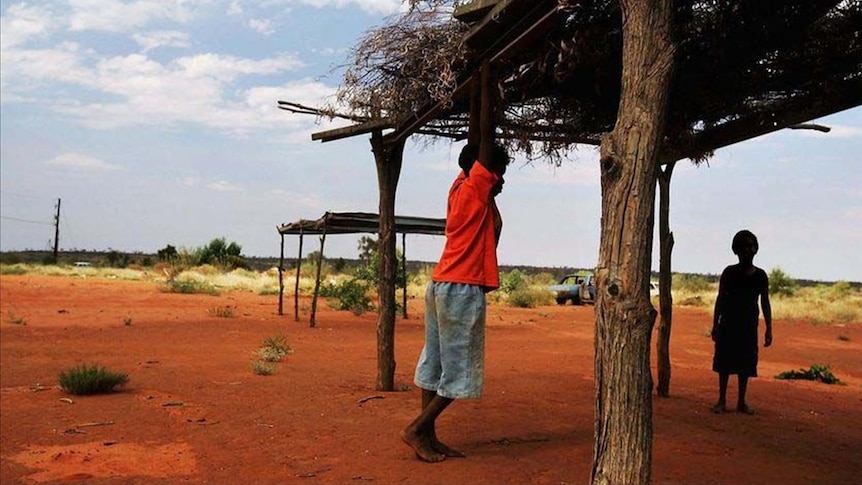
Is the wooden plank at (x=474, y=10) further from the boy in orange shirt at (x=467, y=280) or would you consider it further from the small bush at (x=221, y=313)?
the small bush at (x=221, y=313)

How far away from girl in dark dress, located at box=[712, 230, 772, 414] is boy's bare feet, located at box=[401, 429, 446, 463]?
356 centimetres

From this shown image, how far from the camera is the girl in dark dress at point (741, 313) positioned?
7754 millimetres

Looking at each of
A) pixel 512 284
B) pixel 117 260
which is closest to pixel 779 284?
pixel 512 284

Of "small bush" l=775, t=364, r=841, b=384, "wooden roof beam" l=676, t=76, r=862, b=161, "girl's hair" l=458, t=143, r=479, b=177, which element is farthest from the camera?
"small bush" l=775, t=364, r=841, b=384

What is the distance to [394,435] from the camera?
6.66 metres

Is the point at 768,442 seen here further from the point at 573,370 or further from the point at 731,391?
the point at 573,370

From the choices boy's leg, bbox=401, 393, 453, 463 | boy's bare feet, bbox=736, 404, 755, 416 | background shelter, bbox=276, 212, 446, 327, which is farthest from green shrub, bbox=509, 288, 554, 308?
boy's leg, bbox=401, 393, 453, 463

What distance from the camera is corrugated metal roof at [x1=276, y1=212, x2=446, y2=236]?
16500 mm

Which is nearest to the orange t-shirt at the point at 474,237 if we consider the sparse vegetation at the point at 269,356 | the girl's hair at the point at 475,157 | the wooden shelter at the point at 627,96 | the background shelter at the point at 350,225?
the girl's hair at the point at 475,157

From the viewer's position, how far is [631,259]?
393 cm

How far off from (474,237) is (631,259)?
158 centimetres

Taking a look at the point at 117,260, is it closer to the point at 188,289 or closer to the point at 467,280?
the point at 188,289

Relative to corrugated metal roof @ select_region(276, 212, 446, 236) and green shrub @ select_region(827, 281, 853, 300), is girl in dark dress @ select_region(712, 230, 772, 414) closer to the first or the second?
corrugated metal roof @ select_region(276, 212, 446, 236)

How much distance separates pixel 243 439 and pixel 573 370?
6117 mm
